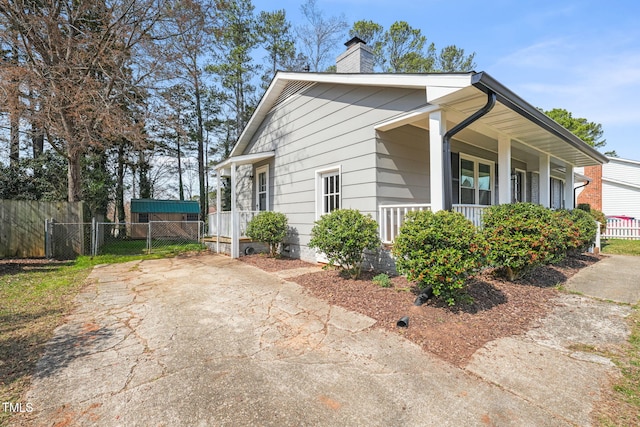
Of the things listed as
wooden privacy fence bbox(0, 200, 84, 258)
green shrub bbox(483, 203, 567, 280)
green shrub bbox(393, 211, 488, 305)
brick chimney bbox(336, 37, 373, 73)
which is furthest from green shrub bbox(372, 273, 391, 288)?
wooden privacy fence bbox(0, 200, 84, 258)

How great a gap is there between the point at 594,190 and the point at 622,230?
692 centimetres

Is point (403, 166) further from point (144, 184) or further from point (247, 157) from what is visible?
point (144, 184)

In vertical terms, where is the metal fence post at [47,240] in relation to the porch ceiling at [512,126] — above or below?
below

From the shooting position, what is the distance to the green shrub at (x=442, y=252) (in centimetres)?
Result: 371

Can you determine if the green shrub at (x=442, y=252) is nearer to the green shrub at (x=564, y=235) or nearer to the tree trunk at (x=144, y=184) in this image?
the green shrub at (x=564, y=235)

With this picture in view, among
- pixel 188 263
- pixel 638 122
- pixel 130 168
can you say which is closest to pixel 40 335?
pixel 188 263

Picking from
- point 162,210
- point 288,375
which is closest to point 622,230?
point 288,375

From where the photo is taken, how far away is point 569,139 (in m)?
7.05

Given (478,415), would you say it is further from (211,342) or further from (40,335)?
(40,335)

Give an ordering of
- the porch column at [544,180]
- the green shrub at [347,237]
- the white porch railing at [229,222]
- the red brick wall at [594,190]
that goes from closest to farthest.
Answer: the green shrub at [347,237] < the porch column at [544,180] < the white porch railing at [229,222] < the red brick wall at [594,190]

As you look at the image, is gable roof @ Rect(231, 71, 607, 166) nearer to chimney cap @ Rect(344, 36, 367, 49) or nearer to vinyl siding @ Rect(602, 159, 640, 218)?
chimney cap @ Rect(344, 36, 367, 49)

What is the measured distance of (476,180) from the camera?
862 cm

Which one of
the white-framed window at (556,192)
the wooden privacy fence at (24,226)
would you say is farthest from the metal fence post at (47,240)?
the white-framed window at (556,192)

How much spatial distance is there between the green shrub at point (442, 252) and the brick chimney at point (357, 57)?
4.67 meters
